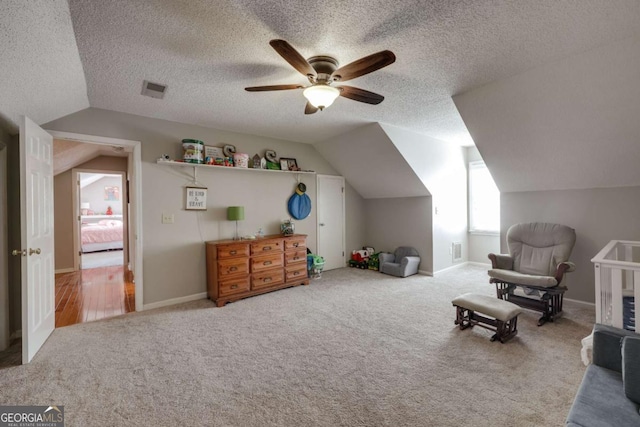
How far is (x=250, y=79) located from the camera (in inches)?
100

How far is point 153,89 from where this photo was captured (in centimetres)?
272

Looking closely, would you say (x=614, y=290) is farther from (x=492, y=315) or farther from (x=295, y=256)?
(x=295, y=256)

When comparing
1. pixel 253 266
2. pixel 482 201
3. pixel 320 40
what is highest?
pixel 320 40

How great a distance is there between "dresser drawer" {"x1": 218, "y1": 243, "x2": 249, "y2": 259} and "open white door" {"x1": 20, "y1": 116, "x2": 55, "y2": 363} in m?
1.65

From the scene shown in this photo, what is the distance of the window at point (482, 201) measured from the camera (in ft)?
17.3

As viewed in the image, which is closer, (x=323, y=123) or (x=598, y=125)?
(x=598, y=125)

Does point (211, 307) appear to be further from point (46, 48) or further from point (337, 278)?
point (46, 48)

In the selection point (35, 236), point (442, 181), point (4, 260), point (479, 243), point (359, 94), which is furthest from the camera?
point (479, 243)

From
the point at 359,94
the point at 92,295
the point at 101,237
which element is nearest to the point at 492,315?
the point at 359,94

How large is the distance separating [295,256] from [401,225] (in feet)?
7.38

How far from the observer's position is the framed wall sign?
3.74 metres

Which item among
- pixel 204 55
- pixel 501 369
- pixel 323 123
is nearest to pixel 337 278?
pixel 323 123

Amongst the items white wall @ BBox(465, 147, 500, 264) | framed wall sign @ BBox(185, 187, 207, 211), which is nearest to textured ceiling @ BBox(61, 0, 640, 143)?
framed wall sign @ BBox(185, 187, 207, 211)

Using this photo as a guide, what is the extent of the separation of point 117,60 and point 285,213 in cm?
301
